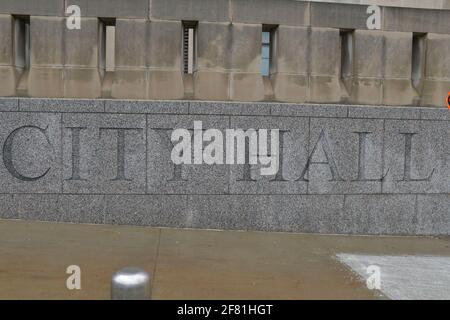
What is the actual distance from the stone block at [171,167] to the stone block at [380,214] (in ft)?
7.23

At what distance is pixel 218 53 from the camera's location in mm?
8750

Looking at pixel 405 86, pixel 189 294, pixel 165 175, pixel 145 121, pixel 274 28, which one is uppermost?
pixel 274 28

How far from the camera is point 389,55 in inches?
361

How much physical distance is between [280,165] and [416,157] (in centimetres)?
232

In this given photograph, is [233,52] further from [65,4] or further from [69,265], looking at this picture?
[69,265]

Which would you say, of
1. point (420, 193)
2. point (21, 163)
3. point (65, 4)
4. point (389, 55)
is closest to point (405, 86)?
point (389, 55)

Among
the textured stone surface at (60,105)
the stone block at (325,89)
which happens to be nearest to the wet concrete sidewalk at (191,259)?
the textured stone surface at (60,105)

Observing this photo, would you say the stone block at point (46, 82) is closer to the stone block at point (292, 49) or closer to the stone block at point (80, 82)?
the stone block at point (80, 82)

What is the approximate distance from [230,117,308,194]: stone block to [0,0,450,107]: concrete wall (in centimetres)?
39

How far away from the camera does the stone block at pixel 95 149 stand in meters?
8.56

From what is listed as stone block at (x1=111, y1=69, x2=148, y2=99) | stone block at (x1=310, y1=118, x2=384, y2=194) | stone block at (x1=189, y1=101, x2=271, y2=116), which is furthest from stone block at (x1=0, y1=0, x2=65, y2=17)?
stone block at (x1=310, y1=118, x2=384, y2=194)

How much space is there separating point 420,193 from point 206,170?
359 centimetres

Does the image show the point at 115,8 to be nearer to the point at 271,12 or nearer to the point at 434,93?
the point at 271,12

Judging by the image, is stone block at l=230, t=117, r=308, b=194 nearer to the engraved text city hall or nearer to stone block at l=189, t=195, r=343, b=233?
the engraved text city hall
